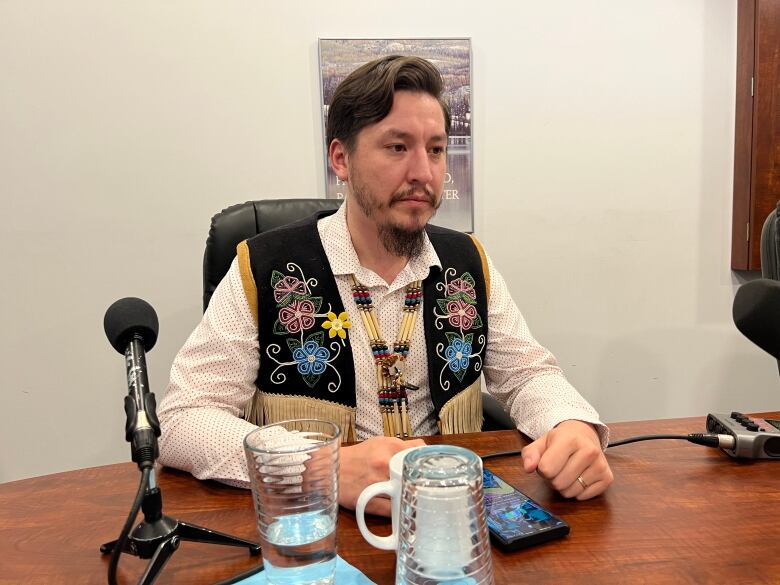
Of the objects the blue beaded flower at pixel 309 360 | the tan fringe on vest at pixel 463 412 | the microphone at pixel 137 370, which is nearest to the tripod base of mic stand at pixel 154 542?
the microphone at pixel 137 370

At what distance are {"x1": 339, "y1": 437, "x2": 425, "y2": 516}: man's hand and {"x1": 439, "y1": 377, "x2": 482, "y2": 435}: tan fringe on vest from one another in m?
0.44

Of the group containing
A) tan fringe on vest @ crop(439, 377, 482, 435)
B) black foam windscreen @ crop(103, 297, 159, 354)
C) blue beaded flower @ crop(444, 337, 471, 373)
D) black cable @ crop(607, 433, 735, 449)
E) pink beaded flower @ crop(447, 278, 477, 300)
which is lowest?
tan fringe on vest @ crop(439, 377, 482, 435)

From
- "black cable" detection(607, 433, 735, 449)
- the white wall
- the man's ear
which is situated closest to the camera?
"black cable" detection(607, 433, 735, 449)

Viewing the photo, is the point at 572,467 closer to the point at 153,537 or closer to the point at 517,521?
the point at 517,521

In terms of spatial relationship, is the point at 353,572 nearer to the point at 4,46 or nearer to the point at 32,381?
the point at 32,381

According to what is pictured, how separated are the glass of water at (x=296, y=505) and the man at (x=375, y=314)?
0.58 m

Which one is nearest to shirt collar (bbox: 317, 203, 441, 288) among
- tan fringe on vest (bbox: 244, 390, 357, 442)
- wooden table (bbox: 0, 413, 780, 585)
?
tan fringe on vest (bbox: 244, 390, 357, 442)

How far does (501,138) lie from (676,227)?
767mm

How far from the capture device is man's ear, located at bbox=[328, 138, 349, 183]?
1.36 m

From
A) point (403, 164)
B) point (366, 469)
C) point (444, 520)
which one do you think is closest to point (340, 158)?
point (403, 164)

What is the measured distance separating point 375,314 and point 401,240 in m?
0.18

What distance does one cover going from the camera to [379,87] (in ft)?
4.04

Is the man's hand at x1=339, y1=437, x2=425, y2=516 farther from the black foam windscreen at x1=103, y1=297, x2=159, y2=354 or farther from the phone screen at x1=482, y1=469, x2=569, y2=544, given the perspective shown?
the black foam windscreen at x1=103, y1=297, x2=159, y2=354

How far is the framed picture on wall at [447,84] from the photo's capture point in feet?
6.20
